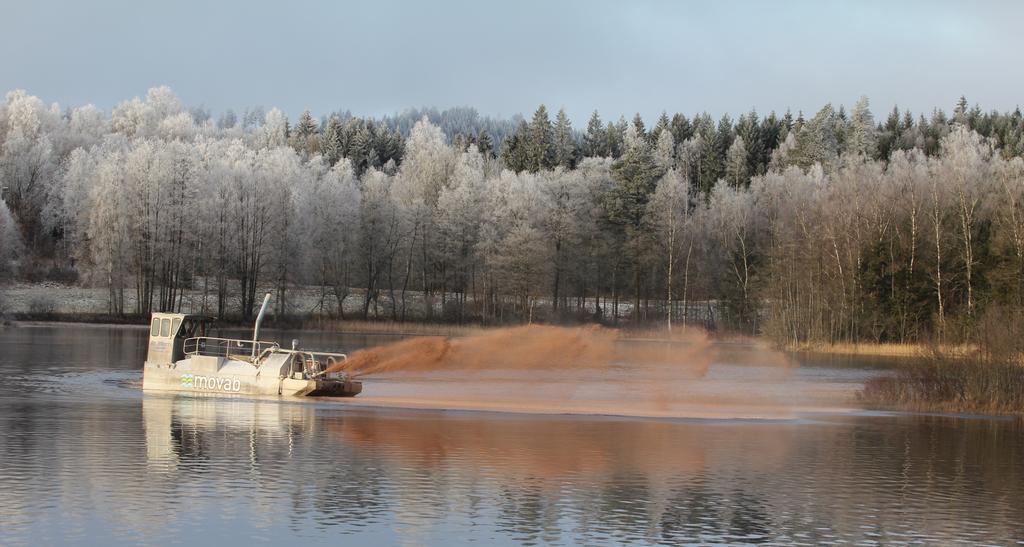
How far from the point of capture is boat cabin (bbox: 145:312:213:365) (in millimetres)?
46344

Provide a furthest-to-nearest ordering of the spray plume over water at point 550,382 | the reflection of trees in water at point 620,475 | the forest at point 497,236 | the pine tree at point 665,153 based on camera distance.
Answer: the pine tree at point 665,153, the forest at point 497,236, the spray plume over water at point 550,382, the reflection of trees in water at point 620,475

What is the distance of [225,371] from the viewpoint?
150ft

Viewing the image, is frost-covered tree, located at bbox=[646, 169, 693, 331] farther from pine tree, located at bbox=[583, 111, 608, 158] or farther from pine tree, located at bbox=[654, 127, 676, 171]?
pine tree, located at bbox=[583, 111, 608, 158]

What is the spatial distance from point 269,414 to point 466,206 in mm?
87287

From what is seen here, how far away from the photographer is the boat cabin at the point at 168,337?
46344 millimetres

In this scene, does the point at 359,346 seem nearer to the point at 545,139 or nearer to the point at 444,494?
the point at 444,494

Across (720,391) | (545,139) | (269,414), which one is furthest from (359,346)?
(545,139)

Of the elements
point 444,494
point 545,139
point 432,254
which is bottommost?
point 444,494

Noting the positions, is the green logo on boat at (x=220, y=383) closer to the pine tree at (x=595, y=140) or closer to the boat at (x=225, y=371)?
the boat at (x=225, y=371)

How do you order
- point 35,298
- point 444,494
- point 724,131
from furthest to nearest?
point 724,131, point 35,298, point 444,494

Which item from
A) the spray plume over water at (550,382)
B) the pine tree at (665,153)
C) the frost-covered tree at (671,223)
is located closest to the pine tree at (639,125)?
the pine tree at (665,153)

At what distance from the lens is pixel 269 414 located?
3981 centimetres

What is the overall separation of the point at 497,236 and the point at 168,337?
76.6 meters

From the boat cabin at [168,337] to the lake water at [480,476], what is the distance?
2418 millimetres
